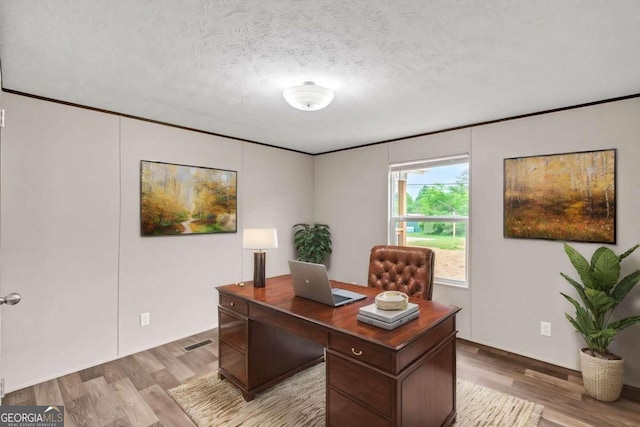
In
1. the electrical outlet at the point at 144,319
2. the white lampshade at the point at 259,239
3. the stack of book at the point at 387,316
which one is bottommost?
the electrical outlet at the point at 144,319

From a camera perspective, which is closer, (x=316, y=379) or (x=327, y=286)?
(x=327, y=286)

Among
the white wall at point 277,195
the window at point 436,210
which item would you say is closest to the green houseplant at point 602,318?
the window at point 436,210

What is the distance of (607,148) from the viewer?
2.61 m

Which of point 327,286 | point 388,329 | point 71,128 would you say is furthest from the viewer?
point 71,128

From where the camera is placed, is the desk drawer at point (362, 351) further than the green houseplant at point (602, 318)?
No

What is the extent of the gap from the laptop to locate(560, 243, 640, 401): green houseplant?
1749 millimetres

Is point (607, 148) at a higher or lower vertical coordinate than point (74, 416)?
higher

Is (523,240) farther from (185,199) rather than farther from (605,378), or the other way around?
(185,199)

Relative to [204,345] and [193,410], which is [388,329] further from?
[204,345]

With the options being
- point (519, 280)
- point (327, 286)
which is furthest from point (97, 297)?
Answer: point (519, 280)

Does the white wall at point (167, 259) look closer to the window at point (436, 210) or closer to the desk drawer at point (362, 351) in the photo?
the window at point (436, 210)

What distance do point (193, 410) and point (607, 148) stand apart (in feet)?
12.6

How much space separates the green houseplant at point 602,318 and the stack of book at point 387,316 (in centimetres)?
161

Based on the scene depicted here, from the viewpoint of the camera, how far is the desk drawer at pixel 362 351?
1.50 metres
